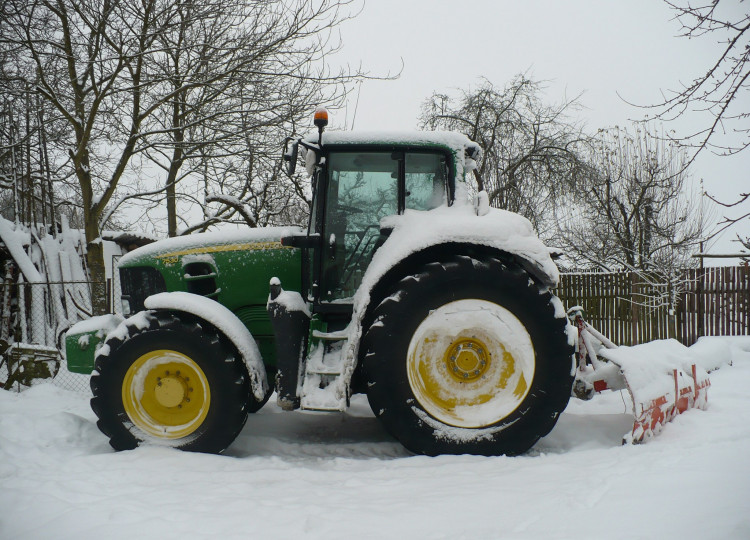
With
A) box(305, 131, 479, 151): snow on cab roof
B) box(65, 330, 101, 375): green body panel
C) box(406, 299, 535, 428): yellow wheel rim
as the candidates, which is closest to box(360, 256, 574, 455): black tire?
box(406, 299, 535, 428): yellow wheel rim

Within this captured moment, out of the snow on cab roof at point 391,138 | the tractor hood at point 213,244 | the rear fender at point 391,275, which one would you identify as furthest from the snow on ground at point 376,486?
the snow on cab roof at point 391,138

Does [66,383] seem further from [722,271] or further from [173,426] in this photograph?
[722,271]

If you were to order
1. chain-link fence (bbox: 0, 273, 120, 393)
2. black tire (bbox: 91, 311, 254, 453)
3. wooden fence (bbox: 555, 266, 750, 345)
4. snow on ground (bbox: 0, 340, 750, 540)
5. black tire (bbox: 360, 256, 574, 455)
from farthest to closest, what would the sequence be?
wooden fence (bbox: 555, 266, 750, 345) → chain-link fence (bbox: 0, 273, 120, 393) → black tire (bbox: 91, 311, 254, 453) → black tire (bbox: 360, 256, 574, 455) → snow on ground (bbox: 0, 340, 750, 540)

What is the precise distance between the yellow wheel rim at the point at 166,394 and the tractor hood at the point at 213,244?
2.76 ft

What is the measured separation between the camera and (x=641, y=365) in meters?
3.36

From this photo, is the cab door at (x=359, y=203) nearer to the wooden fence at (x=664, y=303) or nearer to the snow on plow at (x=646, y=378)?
the snow on plow at (x=646, y=378)

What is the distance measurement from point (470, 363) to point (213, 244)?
208 centimetres

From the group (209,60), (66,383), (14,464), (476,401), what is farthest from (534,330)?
(209,60)

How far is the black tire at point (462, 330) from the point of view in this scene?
3.09m

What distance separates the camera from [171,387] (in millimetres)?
3328

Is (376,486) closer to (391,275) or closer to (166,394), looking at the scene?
(391,275)

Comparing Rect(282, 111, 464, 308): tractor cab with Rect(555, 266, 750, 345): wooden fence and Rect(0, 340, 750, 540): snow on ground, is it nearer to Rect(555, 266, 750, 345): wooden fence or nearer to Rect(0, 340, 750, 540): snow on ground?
Rect(0, 340, 750, 540): snow on ground

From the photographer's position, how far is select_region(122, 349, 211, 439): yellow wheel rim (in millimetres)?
3326

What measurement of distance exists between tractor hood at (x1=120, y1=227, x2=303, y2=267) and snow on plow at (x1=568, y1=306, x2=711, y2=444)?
2.35m
